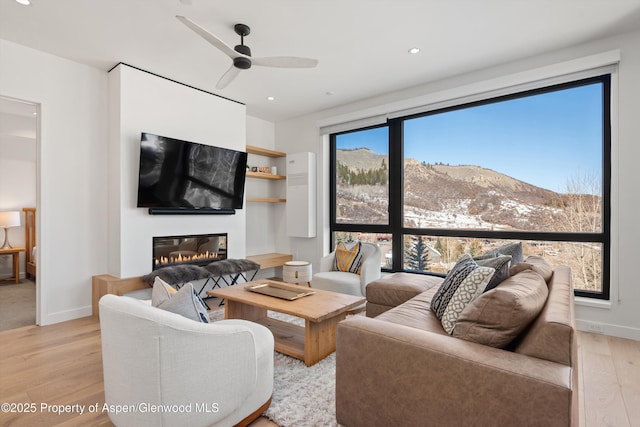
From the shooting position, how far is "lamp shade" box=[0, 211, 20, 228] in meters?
4.96

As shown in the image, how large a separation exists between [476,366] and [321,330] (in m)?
1.32

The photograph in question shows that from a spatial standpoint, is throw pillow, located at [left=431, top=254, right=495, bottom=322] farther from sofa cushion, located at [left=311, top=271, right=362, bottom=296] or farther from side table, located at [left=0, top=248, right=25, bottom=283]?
side table, located at [left=0, top=248, right=25, bottom=283]

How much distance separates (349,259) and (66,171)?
314 centimetres

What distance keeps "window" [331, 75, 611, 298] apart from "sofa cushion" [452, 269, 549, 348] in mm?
2294

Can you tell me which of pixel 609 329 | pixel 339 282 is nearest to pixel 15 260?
pixel 339 282

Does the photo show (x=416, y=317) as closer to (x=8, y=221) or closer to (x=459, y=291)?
(x=459, y=291)

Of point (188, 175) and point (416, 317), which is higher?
point (188, 175)

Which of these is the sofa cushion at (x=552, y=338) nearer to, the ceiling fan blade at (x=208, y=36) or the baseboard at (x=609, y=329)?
the baseboard at (x=609, y=329)

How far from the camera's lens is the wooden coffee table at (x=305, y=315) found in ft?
7.43

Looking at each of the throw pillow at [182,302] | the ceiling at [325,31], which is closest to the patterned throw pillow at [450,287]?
the throw pillow at [182,302]

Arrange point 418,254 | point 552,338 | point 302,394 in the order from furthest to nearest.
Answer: point 418,254 → point 302,394 → point 552,338

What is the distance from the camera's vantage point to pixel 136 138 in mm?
3490

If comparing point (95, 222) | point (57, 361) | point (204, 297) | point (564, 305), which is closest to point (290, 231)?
point (204, 297)

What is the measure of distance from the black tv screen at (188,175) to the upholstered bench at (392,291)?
7.74 ft
